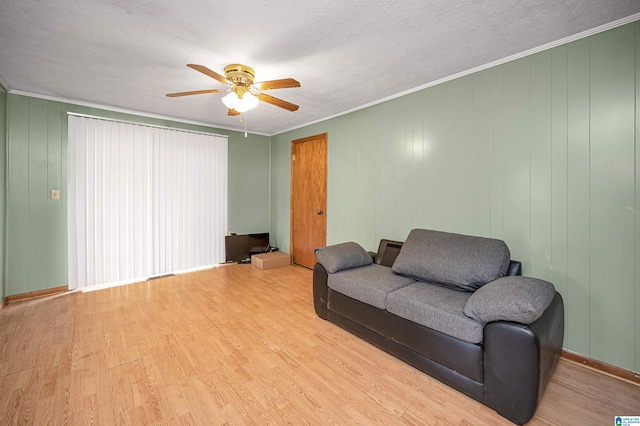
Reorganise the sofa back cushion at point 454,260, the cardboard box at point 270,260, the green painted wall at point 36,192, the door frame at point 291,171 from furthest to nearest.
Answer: the cardboard box at point 270,260
the door frame at point 291,171
the green painted wall at point 36,192
the sofa back cushion at point 454,260

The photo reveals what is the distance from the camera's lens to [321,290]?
9.37ft

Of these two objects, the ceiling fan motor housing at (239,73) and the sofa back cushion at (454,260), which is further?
the ceiling fan motor housing at (239,73)

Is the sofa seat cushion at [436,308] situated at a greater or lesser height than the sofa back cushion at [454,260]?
lesser

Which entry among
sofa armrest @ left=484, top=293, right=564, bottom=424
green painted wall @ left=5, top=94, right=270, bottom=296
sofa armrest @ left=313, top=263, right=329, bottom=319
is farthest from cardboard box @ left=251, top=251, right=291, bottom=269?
sofa armrest @ left=484, top=293, right=564, bottom=424

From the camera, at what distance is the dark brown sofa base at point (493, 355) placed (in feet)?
4.97

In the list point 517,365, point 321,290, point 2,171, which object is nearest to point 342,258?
point 321,290

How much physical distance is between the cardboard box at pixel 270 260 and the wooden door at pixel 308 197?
0.57 feet

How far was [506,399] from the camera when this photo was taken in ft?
A: 5.17

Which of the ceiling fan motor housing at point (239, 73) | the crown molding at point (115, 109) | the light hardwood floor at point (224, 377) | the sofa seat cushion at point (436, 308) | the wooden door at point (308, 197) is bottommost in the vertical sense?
the light hardwood floor at point (224, 377)

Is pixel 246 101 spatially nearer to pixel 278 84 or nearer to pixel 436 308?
pixel 278 84

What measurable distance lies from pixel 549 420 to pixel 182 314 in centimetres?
315

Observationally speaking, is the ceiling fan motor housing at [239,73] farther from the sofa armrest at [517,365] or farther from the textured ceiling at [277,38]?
the sofa armrest at [517,365]

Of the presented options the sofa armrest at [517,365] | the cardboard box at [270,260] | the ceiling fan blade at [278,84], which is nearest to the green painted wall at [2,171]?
the cardboard box at [270,260]

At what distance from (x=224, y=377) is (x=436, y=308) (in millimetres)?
1583
